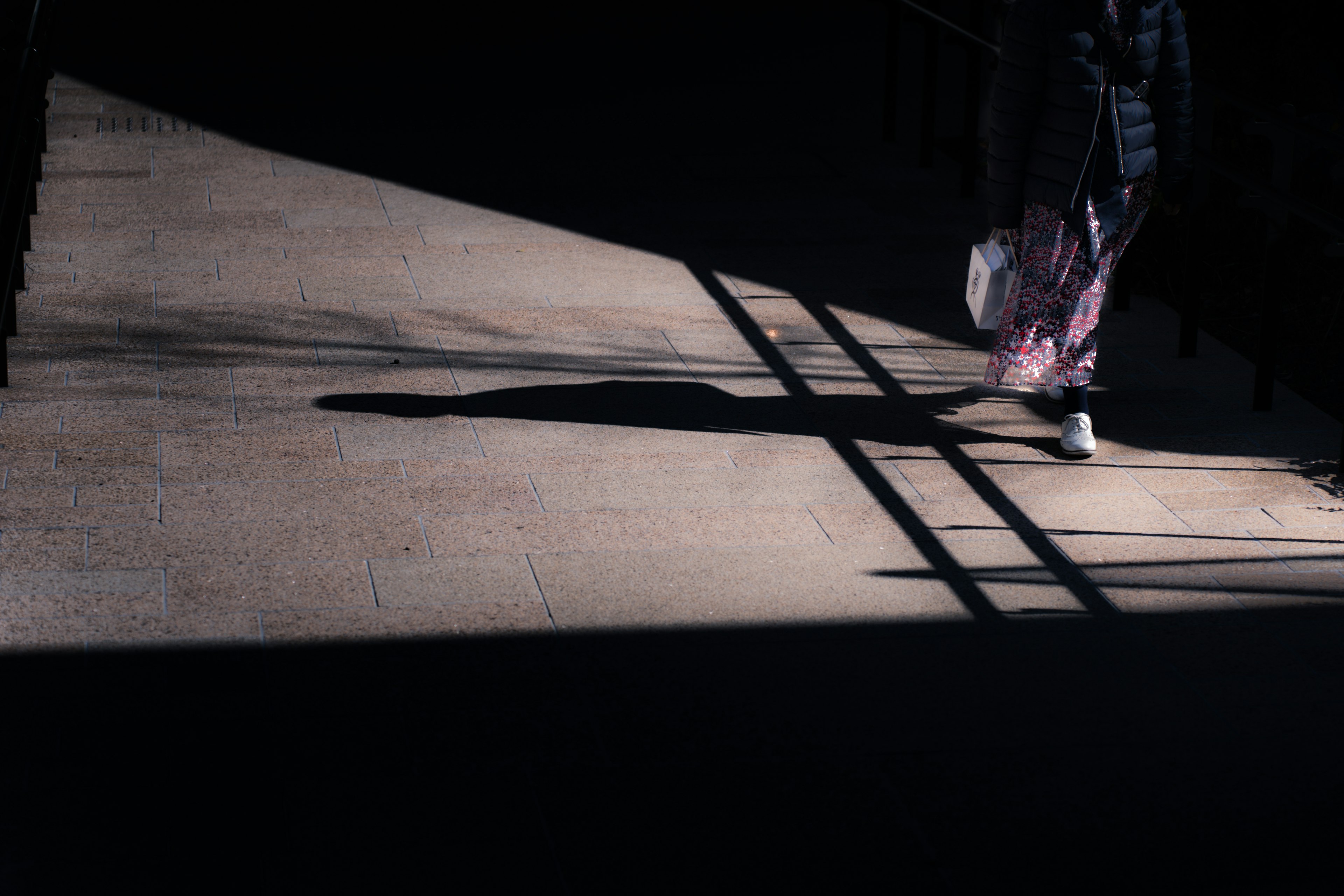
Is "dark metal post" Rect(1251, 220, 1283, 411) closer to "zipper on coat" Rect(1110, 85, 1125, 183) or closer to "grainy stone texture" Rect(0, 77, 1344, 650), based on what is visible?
"grainy stone texture" Rect(0, 77, 1344, 650)

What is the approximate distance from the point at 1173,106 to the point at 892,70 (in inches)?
192

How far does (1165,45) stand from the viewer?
5.04m

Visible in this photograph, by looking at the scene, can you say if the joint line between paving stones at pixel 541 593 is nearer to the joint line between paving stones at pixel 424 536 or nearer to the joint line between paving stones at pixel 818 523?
the joint line between paving stones at pixel 424 536

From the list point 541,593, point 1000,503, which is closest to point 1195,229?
point 1000,503

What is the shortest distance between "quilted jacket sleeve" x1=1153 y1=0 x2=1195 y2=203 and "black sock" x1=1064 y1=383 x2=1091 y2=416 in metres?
0.74

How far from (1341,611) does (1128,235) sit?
5.22ft

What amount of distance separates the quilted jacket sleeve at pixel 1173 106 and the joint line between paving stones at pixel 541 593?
2.57 metres

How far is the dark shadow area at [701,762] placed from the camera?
3135mm

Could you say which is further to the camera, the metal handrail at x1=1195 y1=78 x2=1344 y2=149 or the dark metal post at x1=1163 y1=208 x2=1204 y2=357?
the dark metal post at x1=1163 y1=208 x2=1204 y2=357

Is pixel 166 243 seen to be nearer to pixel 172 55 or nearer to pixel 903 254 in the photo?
pixel 903 254

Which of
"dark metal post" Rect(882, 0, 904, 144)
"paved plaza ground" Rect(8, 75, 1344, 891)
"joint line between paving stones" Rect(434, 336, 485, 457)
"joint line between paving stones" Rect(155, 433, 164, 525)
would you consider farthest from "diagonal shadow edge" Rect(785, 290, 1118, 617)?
"dark metal post" Rect(882, 0, 904, 144)

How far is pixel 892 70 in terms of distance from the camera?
9805 millimetres

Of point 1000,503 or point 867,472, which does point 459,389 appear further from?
point 1000,503

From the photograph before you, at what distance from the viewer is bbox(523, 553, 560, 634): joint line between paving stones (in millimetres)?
4066
